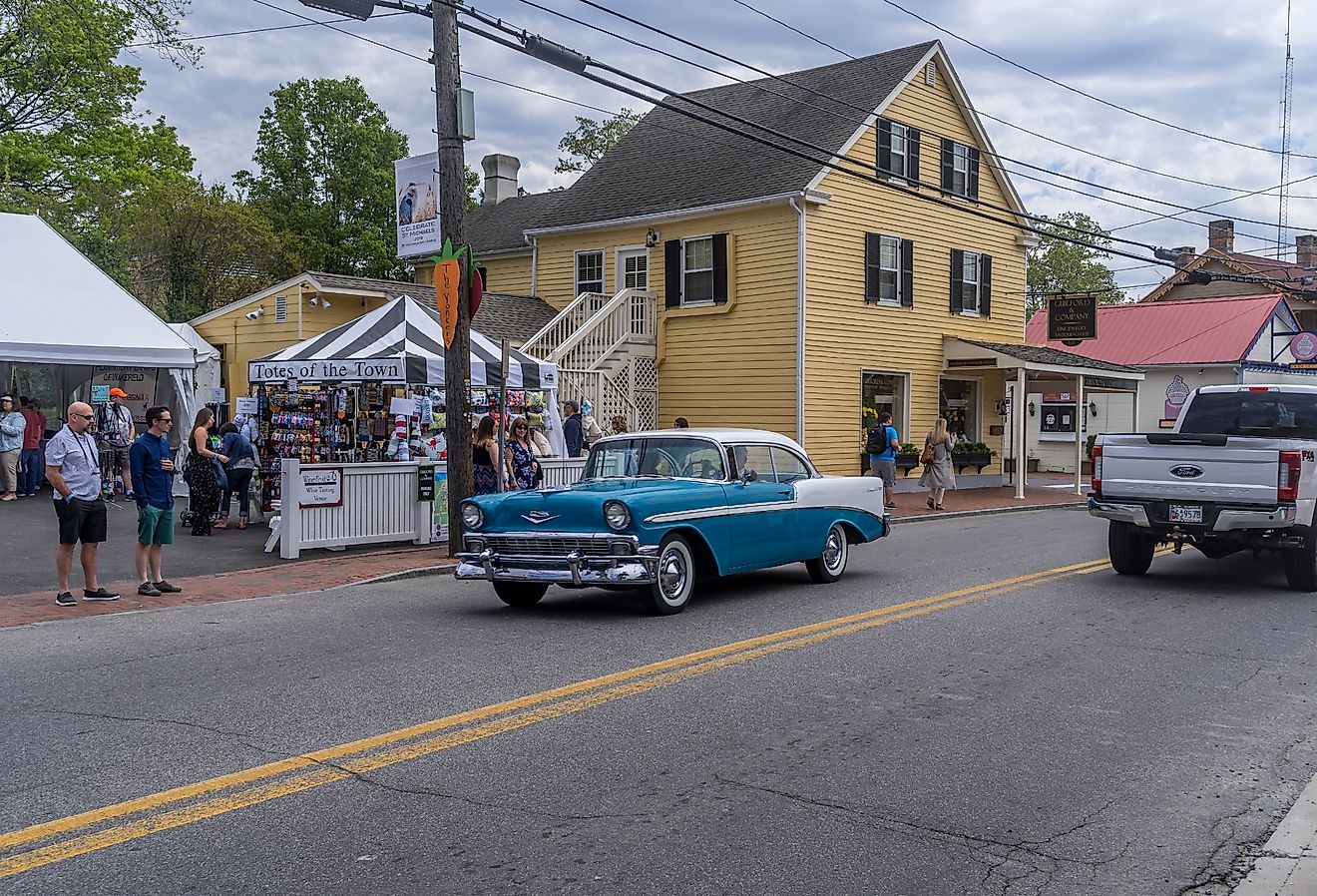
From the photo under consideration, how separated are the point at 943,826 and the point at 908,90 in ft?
80.5

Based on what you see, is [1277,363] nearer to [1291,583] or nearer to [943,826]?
[1291,583]

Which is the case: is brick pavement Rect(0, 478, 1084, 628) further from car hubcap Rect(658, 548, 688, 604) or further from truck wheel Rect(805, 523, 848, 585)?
truck wheel Rect(805, 523, 848, 585)

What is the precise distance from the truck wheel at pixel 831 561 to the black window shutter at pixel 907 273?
51.8ft

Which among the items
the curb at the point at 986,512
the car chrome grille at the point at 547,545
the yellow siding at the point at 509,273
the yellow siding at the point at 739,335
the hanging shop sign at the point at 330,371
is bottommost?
the curb at the point at 986,512

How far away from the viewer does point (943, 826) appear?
5.00 metres

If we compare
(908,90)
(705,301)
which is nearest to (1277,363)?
(908,90)

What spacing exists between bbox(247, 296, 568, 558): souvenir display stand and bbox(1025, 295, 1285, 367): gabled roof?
25367 mm

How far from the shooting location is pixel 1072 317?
96.3ft

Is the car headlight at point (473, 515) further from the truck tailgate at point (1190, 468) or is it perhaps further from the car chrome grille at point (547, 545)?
the truck tailgate at point (1190, 468)

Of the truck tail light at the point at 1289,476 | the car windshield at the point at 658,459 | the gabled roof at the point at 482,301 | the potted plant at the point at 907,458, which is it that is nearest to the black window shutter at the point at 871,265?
the potted plant at the point at 907,458

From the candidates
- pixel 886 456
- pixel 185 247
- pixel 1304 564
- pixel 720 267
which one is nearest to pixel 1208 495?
pixel 1304 564

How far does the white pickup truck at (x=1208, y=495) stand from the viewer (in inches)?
445

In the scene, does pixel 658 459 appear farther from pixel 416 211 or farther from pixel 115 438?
pixel 115 438

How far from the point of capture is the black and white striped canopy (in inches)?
651
